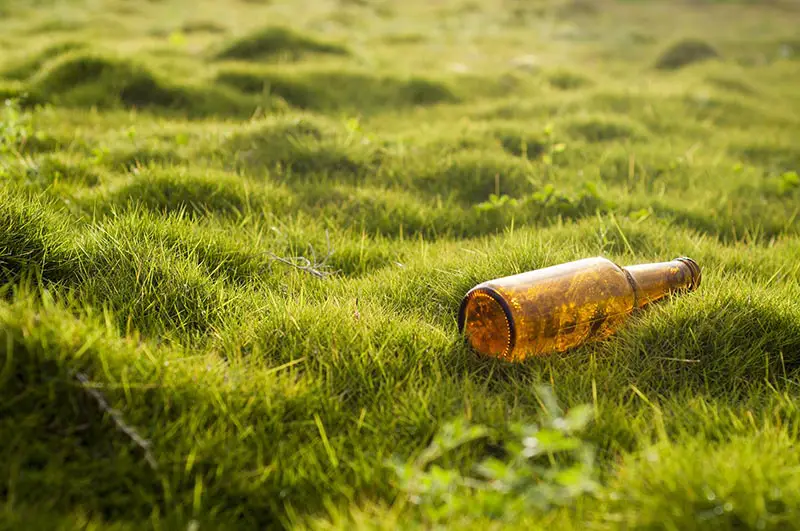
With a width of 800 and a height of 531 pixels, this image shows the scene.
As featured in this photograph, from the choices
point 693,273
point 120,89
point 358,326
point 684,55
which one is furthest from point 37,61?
point 684,55

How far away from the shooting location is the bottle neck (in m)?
2.76

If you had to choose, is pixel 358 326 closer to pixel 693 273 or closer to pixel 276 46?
pixel 693 273

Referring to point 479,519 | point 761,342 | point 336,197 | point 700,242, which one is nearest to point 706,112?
point 700,242

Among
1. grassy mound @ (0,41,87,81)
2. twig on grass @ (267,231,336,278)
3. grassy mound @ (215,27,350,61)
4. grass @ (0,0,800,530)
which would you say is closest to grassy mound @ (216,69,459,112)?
grass @ (0,0,800,530)

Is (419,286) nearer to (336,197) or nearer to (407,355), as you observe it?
(407,355)

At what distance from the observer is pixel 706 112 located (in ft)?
26.2

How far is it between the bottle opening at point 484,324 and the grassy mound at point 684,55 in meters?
10.8

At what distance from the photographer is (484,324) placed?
100 inches

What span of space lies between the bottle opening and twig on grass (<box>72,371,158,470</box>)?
1200 mm

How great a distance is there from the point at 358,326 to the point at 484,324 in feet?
1.60

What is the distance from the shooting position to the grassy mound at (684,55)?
38.8 ft

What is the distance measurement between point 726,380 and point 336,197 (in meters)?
2.56

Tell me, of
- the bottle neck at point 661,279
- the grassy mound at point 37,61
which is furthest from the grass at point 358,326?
the grassy mound at point 37,61

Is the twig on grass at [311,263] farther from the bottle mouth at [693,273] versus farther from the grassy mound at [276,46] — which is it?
the grassy mound at [276,46]
